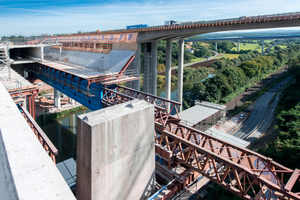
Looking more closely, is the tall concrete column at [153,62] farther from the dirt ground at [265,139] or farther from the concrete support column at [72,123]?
the dirt ground at [265,139]

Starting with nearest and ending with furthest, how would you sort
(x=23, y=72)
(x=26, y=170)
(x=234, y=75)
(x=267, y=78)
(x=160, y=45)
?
(x=26, y=170) → (x=23, y=72) → (x=234, y=75) → (x=267, y=78) → (x=160, y=45)

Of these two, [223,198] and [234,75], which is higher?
[234,75]

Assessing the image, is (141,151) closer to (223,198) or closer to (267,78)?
(223,198)

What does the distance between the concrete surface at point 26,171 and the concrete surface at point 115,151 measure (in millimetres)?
1541

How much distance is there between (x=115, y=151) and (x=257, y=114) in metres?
37.7

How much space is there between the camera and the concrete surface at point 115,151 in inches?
277

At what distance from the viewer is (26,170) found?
16.7 feet

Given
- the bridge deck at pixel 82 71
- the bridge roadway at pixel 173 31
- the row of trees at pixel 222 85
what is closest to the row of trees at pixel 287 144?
the bridge roadway at pixel 173 31

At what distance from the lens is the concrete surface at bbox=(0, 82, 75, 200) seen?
14.8 ft

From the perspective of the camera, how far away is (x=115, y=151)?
24.6ft

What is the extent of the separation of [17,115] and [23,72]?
2727cm

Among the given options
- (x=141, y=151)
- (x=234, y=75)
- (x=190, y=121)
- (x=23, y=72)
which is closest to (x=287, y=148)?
(x=190, y=121)

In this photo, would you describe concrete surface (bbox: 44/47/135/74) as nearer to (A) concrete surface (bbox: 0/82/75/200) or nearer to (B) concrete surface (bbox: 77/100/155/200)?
(B) concrete surface (bbox: 77/100/155/200)

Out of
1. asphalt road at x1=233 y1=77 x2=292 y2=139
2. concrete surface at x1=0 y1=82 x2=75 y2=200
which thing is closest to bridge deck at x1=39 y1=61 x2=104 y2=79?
concrete surface at x1=0 y1=82 x2=75 y2=200
